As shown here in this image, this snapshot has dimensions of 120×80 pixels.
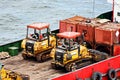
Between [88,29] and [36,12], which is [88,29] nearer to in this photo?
[88,29]

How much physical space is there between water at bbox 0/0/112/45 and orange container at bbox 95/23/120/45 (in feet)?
57.2

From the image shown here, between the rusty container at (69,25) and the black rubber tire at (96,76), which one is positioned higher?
the rusty container at (69,25)

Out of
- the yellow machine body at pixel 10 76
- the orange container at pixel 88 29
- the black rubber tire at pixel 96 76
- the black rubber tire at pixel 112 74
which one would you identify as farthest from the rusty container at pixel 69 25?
the yellow machine body at pixel 10 76

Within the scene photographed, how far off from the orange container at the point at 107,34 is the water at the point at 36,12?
17.4 m

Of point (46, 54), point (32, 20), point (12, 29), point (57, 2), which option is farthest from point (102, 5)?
point (46, 54)

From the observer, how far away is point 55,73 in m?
18.6

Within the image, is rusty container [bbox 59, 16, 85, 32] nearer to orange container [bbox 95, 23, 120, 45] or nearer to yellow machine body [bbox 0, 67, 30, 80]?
orange container [bbox 95, 23, 120, 45]

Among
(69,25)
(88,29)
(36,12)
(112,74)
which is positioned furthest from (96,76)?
(36,12)

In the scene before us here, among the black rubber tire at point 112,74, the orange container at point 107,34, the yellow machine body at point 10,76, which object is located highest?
the orange container at point 107,34

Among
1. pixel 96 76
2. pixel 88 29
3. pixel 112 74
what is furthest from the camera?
pixel 88 29

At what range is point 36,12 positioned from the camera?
159ft

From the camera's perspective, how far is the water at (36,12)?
1615 inches

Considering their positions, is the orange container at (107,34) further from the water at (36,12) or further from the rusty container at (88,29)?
the water at (36,12)

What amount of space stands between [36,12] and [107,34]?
28678mm
